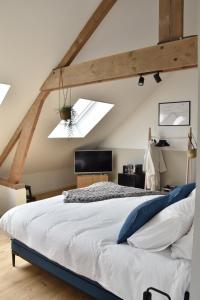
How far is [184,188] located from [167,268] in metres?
0.89

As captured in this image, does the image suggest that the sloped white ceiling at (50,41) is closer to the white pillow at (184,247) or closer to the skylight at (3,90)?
Result: the skylight at (3,90)

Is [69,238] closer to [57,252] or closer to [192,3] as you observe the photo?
[57,252]

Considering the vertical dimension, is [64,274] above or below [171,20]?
below

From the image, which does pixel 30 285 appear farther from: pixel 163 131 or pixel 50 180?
pixel 163 131

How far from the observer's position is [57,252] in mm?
2410

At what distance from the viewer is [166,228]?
1984 mm

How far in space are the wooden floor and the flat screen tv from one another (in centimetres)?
310

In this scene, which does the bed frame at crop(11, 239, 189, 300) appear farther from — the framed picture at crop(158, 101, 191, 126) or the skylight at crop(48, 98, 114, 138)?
the framed picture at crop(158, 101, 191, 126)

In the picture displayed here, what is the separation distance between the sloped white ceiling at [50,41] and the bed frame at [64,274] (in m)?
2.03

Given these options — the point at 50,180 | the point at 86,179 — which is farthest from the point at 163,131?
the point at 50,180

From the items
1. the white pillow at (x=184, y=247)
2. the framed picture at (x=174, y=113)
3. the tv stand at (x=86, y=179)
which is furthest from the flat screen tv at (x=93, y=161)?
the white pillow at (x=184, y=247)

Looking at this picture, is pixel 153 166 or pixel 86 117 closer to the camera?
pixel 153 166

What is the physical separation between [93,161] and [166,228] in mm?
4244

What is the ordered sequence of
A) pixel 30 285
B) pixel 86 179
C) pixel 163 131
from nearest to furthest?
pixel 30 285 < pixel 163 131 < pixel 86 179
